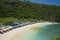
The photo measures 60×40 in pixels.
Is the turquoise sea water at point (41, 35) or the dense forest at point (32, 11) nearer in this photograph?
the turquoise sea water at point (41, 35)

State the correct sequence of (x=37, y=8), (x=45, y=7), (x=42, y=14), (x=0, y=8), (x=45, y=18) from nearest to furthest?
(x=0, y=8) → (x=45, y=18) → (x=42, y=14) → (x=37, y=8) → (x=45, y=7)

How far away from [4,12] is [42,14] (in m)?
50.6

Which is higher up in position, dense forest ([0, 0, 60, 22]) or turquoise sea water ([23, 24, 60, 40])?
turquoise sea water ([23, 24, 60, 40])

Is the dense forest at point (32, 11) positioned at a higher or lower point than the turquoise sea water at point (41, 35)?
lower

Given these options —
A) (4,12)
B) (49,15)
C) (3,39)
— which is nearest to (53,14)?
(49,15)

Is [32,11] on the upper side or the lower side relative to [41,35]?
lower

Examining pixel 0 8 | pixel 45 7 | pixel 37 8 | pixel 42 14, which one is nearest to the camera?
pixel 0 8

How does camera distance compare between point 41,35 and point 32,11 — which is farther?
point 32,11

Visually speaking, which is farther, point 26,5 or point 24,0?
point 24,0

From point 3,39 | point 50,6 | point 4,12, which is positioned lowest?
point 50,6

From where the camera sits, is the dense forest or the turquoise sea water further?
the dense forest

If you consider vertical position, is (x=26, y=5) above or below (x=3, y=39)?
below

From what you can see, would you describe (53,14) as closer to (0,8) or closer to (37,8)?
(37,8)

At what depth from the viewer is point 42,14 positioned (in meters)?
143
